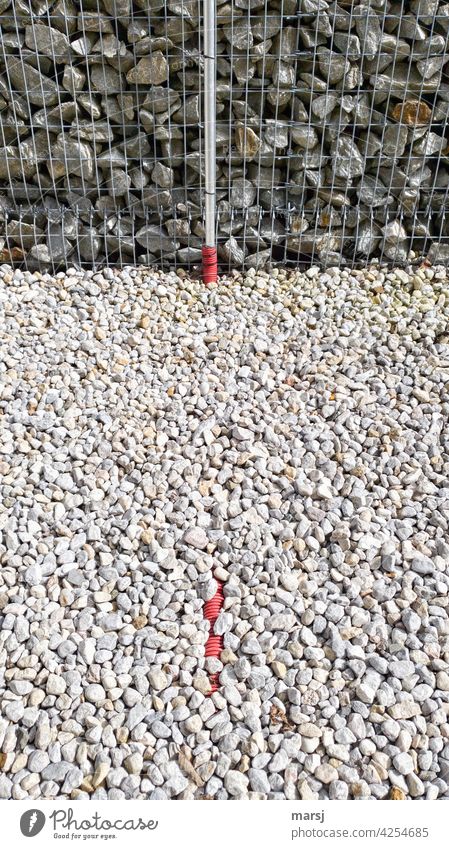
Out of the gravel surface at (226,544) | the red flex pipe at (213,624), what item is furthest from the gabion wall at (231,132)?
the red flex pipe at (213,624)

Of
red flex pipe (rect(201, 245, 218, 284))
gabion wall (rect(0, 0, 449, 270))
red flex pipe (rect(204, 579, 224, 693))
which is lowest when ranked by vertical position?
red flex pipe (rect(204, 579, 224, 693))

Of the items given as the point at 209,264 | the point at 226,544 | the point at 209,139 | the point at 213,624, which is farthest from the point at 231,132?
the point at 213,624

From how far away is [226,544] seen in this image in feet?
8.17

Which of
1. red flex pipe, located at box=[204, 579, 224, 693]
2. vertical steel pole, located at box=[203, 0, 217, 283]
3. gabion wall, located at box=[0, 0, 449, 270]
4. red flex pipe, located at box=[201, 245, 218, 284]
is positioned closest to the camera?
red flex pipe, located at box=[204, 579, 224, 693]

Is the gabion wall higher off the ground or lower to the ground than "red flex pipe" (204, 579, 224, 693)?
higher

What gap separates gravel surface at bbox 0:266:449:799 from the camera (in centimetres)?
198

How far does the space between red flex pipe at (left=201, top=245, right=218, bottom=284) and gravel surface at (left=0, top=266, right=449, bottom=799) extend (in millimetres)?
188

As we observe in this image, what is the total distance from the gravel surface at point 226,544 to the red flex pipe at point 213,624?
0.03m

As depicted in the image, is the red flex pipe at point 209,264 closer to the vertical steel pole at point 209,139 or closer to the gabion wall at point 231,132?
the vertical steel pole at point 209,139

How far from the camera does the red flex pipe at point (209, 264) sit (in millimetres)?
3904

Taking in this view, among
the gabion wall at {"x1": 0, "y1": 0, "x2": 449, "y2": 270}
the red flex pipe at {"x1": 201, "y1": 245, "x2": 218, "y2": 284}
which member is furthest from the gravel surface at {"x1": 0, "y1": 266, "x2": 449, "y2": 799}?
the gabion wall at {"x1": 0, "y1": 0, "x2": 449, "y2": 270}

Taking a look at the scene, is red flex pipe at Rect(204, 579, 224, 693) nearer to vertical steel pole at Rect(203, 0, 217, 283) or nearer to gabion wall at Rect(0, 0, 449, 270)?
vertical steel pole at Rect(203, 0, 217, 283)

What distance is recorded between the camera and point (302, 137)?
3.76m
